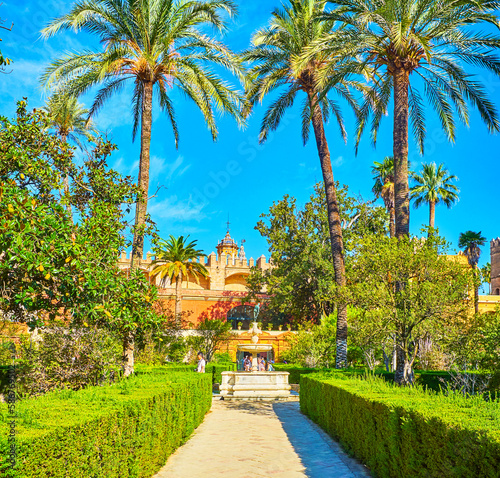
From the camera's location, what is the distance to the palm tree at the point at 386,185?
2812 cm

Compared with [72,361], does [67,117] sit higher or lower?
higher

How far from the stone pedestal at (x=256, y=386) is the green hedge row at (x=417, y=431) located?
28.0ft

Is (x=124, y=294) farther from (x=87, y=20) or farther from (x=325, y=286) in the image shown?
(x=325, y=286)

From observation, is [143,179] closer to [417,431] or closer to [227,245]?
[417,431]

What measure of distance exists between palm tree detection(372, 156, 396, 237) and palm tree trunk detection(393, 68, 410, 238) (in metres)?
16.9

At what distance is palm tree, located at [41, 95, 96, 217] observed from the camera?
1248 centimetres

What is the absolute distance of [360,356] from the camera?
80.5ft

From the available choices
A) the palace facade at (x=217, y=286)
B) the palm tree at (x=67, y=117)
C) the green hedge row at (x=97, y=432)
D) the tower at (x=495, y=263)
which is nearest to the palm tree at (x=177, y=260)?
the palace facade at (x=217, y=286)

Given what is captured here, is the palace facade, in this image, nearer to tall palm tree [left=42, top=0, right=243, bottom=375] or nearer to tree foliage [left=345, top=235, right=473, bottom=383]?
tall palm tree [left=42, top=0, right=243, bottom=375]

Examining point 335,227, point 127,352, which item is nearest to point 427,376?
point 335,227

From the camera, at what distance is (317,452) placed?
25.5 ft

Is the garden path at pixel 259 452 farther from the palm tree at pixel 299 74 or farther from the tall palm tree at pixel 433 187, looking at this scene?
the tall palm tree at pixel 433 187

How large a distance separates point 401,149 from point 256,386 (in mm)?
9935

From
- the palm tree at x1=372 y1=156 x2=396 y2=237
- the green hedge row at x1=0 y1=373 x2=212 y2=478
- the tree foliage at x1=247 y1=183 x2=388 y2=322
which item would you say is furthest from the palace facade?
the green hedge row at x1=0 y1=373 x2=212 y2=478
